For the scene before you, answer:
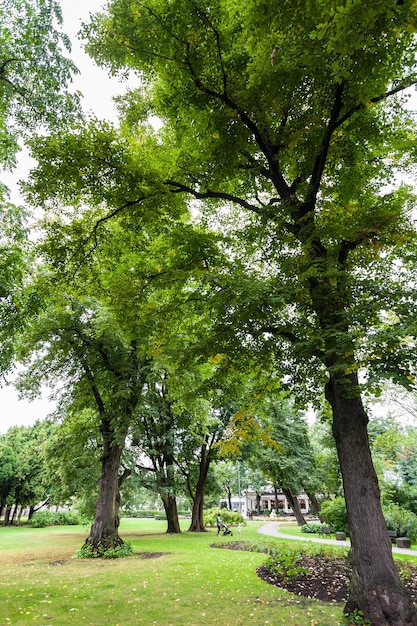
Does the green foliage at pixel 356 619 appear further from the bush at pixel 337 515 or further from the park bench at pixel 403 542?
the bush at pixel 337 515

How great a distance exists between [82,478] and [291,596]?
1516 cm

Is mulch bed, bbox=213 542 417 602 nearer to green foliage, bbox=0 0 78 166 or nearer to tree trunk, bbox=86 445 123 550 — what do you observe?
tree trunk, bbox=86 445 123 550

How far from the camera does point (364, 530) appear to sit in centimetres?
592

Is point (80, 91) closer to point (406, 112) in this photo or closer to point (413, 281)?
point (406, 112)

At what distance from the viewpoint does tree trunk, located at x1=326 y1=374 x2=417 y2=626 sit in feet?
18.0

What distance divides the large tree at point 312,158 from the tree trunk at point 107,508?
10.3 meters

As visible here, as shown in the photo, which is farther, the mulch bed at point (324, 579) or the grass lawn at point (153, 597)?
the mulch bed at point (324, 579)

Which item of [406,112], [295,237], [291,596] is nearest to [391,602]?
[291,596]

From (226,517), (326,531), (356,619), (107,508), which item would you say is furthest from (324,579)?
(226,517)

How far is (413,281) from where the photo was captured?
7031mm

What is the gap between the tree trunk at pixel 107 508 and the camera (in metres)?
14.5

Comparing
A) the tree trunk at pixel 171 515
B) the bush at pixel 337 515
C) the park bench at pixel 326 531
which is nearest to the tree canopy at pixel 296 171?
the bush at pixel 337 515

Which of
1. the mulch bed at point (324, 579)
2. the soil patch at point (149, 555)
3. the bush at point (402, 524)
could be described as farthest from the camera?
the bush at point (402, 524)

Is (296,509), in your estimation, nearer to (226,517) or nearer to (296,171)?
(226,517)
